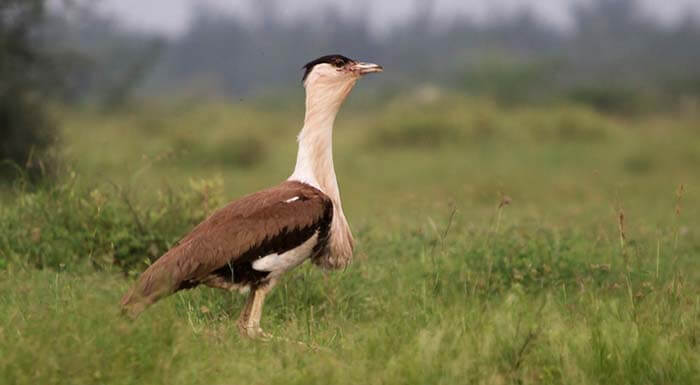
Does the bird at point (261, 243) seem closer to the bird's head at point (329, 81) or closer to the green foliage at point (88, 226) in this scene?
the bird's head at point (329, 81)

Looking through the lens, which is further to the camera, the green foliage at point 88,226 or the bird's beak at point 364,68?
the green foliage at point 88,226

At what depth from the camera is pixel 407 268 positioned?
20.6ft

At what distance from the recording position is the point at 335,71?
5.44m

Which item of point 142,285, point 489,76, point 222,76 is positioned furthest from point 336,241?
point 222,76

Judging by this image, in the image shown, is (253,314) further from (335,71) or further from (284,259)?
(335,71)

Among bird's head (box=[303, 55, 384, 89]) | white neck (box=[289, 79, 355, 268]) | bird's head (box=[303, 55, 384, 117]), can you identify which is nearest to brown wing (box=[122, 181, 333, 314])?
white neck (box=[289, 79, 355, 268])

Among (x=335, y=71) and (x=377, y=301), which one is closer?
(x=335, y=71)

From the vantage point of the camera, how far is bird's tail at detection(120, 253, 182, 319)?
4664 mm

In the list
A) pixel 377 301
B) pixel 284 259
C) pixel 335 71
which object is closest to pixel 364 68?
pixel 335 71

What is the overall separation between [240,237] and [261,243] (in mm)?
102

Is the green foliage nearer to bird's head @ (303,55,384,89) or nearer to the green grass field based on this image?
the green grass field

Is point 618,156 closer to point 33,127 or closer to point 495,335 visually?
point 33,127

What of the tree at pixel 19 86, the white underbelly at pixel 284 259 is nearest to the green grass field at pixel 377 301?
the white underbelly at pixel 284 259

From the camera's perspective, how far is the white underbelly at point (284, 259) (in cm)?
496
